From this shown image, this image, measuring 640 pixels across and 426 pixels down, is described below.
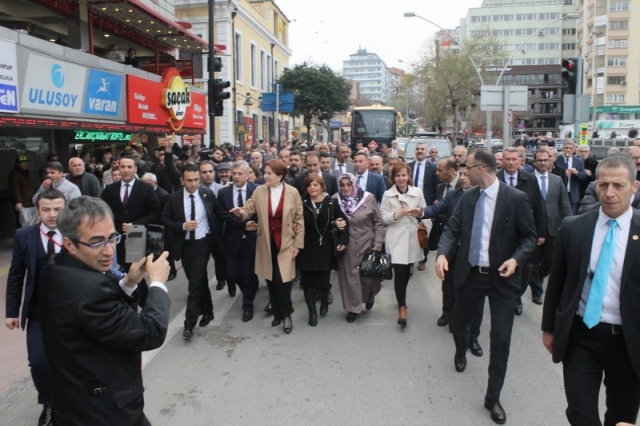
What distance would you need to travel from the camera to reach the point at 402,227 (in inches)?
254

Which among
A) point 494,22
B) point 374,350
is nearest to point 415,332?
point 374,350

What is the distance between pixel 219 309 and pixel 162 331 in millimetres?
4709

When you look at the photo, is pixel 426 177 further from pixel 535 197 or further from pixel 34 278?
pixel 34 278

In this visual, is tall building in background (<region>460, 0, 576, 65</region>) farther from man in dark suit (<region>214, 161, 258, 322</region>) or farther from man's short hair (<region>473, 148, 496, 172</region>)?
man's short hair (<region>473, 148, 496, 172</region>)

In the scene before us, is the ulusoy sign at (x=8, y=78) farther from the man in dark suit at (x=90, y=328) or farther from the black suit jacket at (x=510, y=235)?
the black suit jacket at (x=510, y=235)

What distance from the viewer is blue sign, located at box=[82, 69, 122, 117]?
11742mm

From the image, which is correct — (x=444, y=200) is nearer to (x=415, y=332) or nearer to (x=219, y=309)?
(x=415, y=332)

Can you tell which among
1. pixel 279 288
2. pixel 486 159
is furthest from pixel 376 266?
pixel 486 159

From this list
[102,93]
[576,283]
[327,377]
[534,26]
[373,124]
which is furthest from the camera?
[534,26]

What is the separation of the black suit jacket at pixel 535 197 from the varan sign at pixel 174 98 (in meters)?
12.0

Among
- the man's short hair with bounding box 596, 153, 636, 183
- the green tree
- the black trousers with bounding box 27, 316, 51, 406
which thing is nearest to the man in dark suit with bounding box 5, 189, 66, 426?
the black trousers with bounding box 27, 316, 51, 406

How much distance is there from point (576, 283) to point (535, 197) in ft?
10.1

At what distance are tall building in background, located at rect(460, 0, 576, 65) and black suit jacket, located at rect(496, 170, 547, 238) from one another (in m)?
94.1

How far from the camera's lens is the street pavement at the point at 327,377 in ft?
13.7
